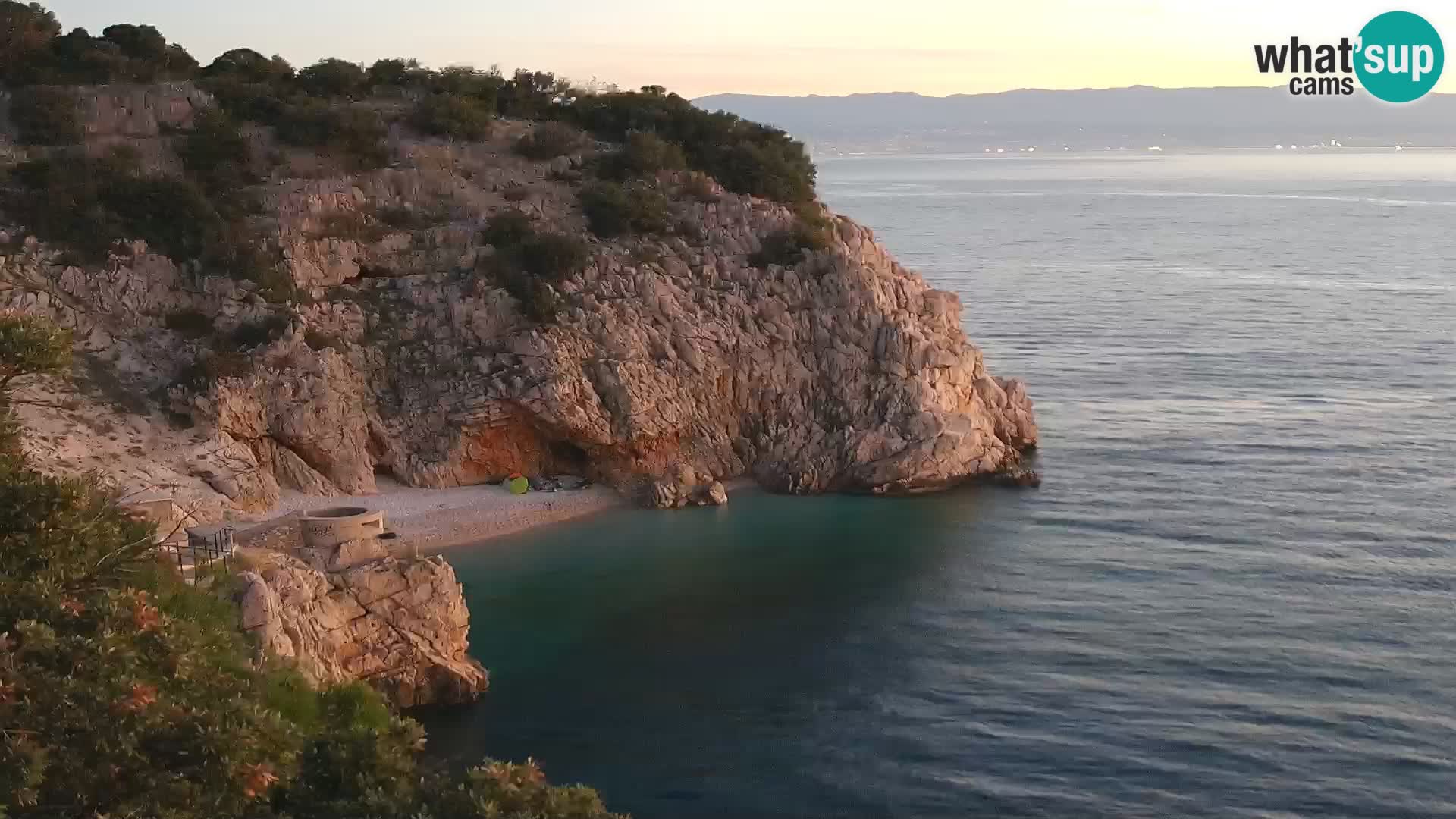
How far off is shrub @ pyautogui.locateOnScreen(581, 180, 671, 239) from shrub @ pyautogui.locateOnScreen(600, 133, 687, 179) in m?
2.28

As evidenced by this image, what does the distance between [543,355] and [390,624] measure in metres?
18.1

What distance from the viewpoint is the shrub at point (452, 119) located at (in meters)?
54.6

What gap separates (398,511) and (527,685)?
13557 millimetres

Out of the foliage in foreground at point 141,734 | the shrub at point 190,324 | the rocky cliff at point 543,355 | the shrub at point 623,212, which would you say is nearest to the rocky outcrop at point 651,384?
the rocky cliff at point 543,355

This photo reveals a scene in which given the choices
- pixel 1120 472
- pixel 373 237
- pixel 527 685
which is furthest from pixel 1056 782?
pixel 373 237

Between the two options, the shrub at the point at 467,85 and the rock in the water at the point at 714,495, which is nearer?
the rock in the water at the point at 714,495

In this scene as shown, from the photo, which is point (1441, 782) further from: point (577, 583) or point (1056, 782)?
point (577, 583)

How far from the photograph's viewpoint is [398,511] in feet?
140

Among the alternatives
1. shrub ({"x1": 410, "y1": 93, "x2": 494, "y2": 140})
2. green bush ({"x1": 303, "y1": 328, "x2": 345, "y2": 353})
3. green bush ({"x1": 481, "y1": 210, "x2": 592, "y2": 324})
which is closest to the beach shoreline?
green bush ({"x1": 303, "y1": 328, "x2": 345, "y2": 353})

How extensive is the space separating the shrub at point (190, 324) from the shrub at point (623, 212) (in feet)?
43.6

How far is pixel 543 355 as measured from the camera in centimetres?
4612

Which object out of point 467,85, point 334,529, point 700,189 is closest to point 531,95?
point 467,85

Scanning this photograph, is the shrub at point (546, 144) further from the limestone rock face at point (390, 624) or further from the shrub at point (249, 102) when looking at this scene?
the limestone rock face at point (390, 624)

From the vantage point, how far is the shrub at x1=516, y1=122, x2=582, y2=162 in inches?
2144
